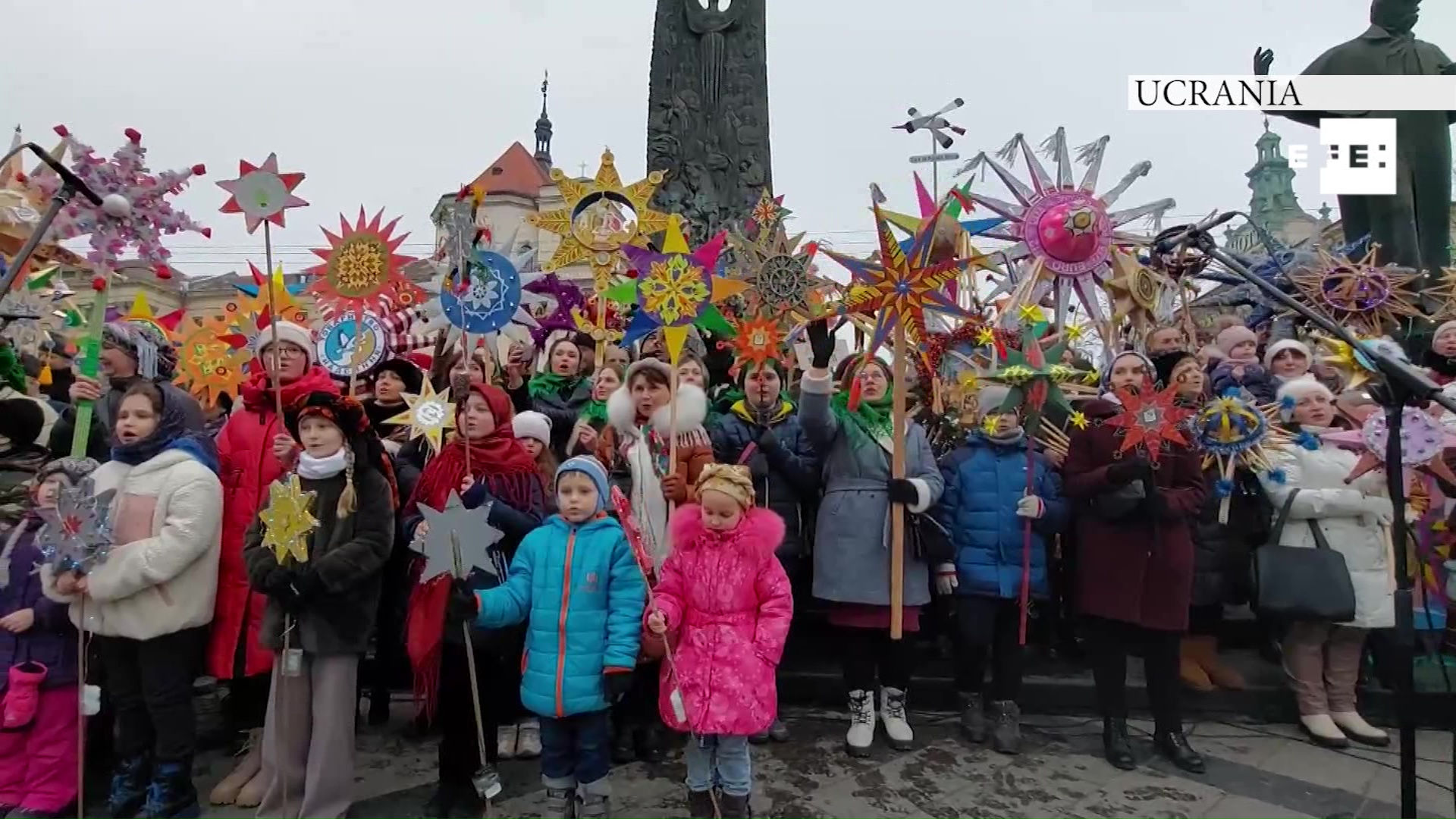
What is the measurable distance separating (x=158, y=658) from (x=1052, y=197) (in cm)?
535

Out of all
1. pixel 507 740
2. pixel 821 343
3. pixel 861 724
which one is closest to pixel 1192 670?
pixel 861 724

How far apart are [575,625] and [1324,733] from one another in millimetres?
3785

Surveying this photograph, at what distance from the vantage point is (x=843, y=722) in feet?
14.3

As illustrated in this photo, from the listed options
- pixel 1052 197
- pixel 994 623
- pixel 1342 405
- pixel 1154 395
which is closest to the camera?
pixel 1154 395

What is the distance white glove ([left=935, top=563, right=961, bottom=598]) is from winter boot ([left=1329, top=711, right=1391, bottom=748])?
206 cm

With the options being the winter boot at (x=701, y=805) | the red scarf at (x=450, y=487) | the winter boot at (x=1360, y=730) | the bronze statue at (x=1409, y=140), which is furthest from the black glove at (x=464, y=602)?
the bronze statue at (x=1409, y=140)

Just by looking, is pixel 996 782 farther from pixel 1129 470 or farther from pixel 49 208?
pixel 49 208

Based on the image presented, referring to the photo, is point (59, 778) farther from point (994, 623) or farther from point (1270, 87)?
point (1270, 87)

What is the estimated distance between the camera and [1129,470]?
12.3ft

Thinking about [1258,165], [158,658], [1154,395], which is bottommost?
[158,658]

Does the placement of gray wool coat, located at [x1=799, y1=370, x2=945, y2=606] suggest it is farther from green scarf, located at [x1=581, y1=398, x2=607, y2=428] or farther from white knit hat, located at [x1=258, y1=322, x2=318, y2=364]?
white knit hat, located at [x1=258, y1=322, x2=318, y2=364]

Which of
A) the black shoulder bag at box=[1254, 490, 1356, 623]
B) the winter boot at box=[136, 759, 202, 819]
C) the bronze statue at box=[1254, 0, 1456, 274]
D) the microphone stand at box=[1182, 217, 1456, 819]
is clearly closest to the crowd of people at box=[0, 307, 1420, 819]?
the winter boot at box=[136, 759, 202, 819]

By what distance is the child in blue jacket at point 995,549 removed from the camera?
405cm

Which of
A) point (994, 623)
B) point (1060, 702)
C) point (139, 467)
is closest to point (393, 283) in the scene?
point (139, 467)
